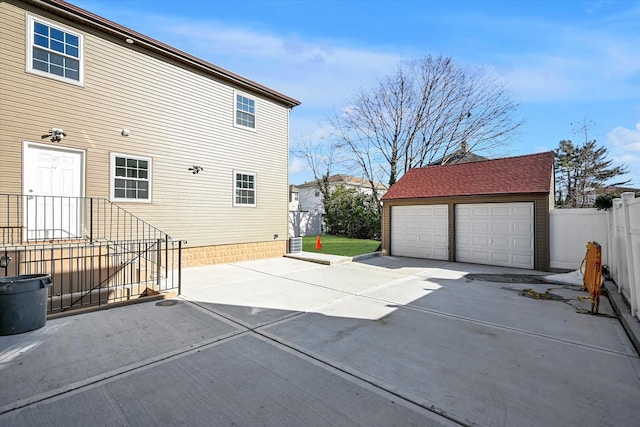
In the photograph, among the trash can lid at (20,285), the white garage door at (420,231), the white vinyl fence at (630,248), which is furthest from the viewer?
the white garage door at (420,231)

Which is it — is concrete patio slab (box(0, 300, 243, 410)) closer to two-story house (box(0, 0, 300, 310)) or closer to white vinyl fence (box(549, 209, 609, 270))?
two-story house (box(0, 0, 300, 310))

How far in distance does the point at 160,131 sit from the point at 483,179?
11.1 metres

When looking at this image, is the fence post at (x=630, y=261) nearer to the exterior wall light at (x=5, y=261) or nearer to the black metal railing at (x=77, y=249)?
the black metal railing at (x=77, y=249)

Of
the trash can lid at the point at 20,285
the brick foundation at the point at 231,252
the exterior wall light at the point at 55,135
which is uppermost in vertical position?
the exterior wall light at the point at 55,135

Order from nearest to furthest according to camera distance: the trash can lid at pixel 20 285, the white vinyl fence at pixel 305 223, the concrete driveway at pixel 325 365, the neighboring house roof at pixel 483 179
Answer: the concrete driveway at pixel 325 365
the trash can lid at pixel 20 285
the neighboring house roof at pixel 483 179
the white vinyl fence at pixel 305 223

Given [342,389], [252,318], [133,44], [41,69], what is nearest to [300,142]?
[133,44]

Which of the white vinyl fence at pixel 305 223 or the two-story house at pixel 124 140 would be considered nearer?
the two-story house at pixel 124 140

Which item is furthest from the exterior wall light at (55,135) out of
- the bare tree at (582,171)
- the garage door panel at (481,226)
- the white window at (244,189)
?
the bare tree at (582,171)

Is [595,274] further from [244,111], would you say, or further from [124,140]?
[124,140]

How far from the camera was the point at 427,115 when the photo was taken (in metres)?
20.7

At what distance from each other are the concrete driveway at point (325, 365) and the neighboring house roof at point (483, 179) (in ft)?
17.2

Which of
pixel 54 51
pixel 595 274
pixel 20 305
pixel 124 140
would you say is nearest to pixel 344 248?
pixel 124 140

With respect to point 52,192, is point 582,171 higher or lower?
higher

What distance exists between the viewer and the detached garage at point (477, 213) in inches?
383
